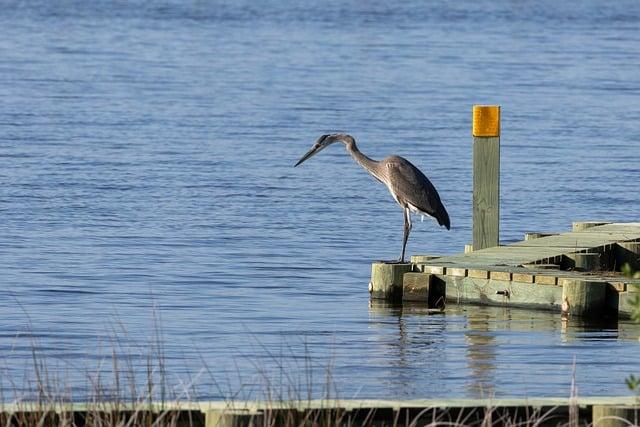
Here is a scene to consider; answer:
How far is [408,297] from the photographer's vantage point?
45.8 feet

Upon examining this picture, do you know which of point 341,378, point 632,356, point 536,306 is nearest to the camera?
point 341,378

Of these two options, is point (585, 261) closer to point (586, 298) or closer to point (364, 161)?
point (586, 298)

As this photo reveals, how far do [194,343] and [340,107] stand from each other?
2295cm

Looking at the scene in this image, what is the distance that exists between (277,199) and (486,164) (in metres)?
8.13

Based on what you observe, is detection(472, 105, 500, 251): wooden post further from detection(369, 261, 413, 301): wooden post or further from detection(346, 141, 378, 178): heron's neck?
detection(369, 261, 413, 301): wooden post

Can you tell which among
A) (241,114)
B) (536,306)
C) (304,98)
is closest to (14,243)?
(536,306)

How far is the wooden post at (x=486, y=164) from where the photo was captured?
1469 centimetres

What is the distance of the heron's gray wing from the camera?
14.9 metres

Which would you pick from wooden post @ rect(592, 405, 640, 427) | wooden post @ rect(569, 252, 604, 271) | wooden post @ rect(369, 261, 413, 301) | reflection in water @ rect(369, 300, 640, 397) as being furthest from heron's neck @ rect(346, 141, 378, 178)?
wooden post @ rect(592, 405, 640, 427)

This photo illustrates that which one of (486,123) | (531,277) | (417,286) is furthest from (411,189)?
(531,277)

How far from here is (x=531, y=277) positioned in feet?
43.8

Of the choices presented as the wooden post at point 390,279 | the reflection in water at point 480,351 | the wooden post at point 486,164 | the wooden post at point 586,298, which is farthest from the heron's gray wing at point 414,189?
the wooden post at point 586,298

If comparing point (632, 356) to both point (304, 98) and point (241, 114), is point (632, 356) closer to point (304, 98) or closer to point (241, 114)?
point (241, 114)

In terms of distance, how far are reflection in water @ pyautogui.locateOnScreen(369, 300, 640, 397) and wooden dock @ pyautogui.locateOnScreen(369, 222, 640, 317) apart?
0.37ft
